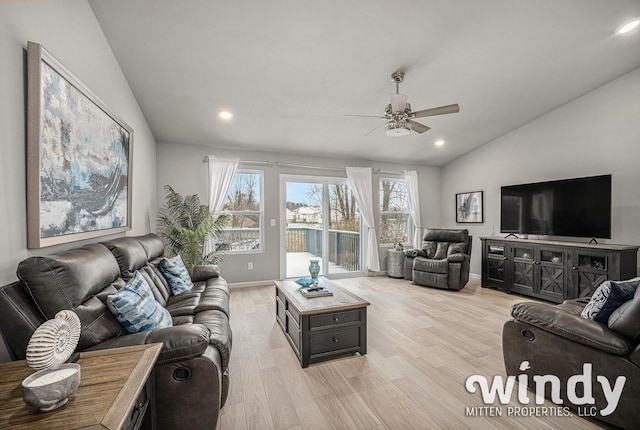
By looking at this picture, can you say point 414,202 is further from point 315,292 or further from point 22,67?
point 22,67

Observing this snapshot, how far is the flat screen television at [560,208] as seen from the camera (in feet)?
11.9

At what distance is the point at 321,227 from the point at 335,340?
319cm

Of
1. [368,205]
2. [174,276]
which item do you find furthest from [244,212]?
[368,205]

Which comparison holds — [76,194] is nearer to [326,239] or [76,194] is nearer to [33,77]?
[33,77]

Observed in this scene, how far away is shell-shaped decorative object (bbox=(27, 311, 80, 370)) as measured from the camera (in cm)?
90

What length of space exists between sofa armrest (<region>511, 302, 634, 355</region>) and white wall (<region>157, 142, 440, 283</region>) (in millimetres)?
3822

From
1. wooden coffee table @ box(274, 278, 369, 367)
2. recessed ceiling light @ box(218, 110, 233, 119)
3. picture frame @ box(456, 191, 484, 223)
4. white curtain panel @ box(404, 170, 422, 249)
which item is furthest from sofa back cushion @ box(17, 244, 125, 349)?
picture frame @ box(456, 191, 484, 223)

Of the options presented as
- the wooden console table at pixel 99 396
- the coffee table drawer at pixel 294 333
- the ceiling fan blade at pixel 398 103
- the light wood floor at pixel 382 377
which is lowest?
the light wood floor at pixel 382 377

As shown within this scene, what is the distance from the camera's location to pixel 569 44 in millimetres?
2916

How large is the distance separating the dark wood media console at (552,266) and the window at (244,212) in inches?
160

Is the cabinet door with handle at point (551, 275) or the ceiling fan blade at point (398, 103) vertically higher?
the ceiling fan blade at point (398, 103)

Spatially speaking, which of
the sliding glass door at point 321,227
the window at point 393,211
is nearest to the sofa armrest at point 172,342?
the sliding glass door at point 321,227

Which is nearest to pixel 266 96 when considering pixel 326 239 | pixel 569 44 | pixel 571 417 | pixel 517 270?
pixel 326 239

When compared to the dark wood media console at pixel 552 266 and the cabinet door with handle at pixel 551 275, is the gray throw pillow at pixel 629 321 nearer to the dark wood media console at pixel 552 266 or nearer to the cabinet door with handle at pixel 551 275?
the dark wood media console at pixel 552 266
